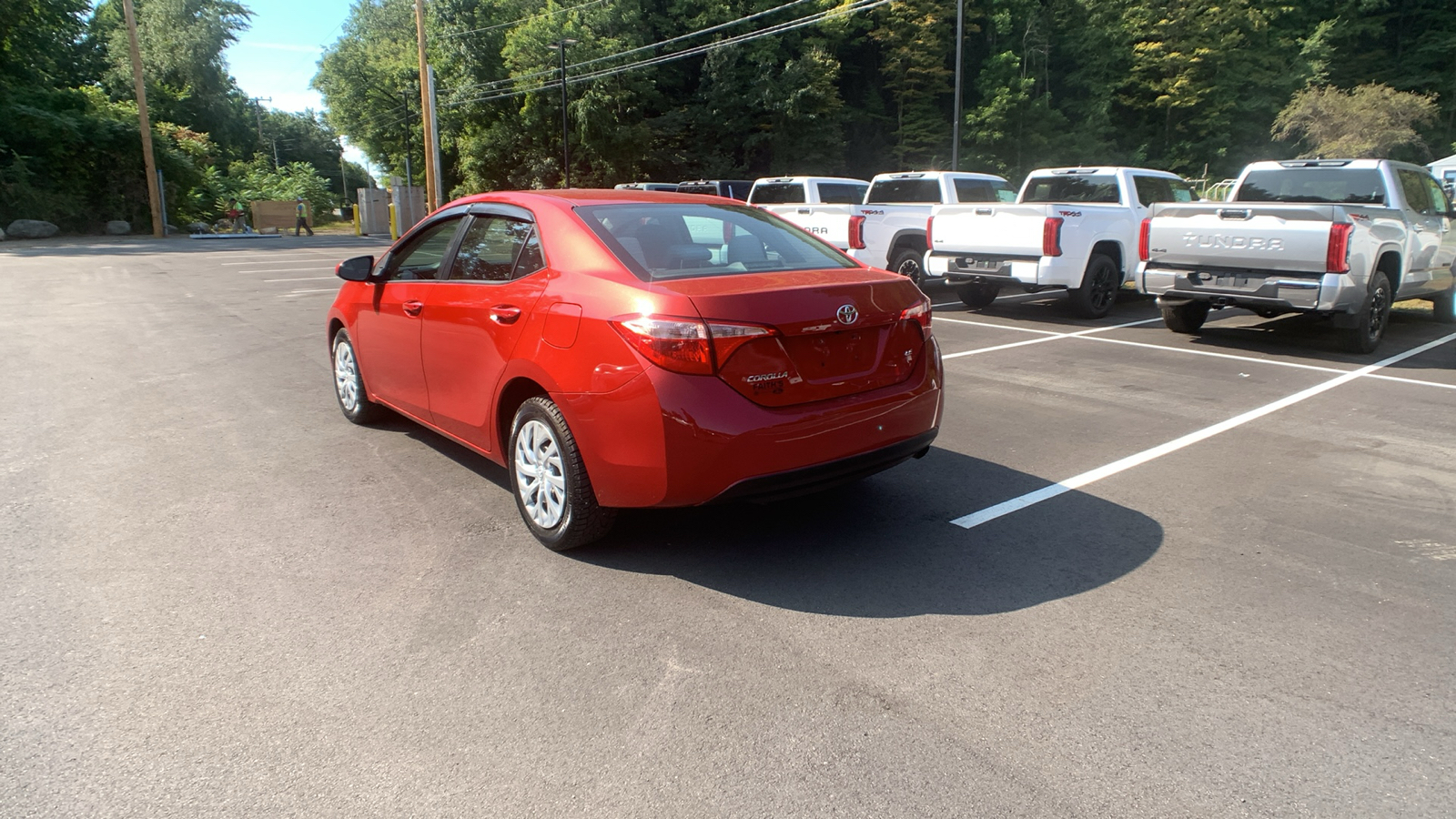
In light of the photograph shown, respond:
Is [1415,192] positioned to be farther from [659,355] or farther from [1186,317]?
[659,355]

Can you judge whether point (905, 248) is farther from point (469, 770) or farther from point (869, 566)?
point (469, 770)

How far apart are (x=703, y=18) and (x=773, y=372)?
52185mm

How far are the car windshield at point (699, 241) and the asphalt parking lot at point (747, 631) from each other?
1247 millimetres

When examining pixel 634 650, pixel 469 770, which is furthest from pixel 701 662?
pixel 469 770

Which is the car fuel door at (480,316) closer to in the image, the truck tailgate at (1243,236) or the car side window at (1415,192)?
the truck tailgate at (1243,236)

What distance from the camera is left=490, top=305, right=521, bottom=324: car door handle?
168 inches

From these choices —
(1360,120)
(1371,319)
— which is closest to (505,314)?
(1371,319)

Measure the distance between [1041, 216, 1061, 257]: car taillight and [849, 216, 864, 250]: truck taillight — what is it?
3.39 metres

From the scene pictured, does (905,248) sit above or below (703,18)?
below

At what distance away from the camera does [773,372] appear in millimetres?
3766

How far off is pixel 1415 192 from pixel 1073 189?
3891 millimetres

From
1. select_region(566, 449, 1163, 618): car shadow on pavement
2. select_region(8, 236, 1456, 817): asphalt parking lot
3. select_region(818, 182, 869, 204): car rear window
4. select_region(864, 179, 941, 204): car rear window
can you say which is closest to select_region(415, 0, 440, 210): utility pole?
select_region(818, 182, 869, 204): car rear window

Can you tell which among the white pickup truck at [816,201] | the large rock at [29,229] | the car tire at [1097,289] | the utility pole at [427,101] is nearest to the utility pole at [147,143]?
the large rock at [29,229]

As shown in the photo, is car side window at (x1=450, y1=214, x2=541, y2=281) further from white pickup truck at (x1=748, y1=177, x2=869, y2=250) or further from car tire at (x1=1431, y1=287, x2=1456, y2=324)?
car tire at (x1=1431, y1=287, x2=1456, y2=324)
